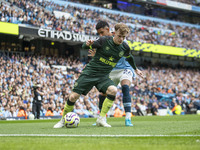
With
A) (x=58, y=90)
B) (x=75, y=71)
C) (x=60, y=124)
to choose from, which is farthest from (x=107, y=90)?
(x=75, y=71)

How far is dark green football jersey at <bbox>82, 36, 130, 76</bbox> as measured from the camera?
6.17 metres

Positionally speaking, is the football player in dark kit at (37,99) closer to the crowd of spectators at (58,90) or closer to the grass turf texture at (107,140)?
the crowd of spectators at (58,90)

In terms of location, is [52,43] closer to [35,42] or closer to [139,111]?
[35,42]

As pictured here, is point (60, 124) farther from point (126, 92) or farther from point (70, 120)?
point (126, 92)

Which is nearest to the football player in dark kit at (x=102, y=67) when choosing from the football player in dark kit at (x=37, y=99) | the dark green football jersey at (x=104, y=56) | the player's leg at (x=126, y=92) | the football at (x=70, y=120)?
the dark green football jersey at (x=104, y=56)

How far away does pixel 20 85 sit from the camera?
19.2 m

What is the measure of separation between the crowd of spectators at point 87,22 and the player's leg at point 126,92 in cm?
1651

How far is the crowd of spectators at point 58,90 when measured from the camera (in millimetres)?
18281

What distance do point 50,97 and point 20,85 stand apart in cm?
200

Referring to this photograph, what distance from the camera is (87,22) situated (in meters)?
28.3

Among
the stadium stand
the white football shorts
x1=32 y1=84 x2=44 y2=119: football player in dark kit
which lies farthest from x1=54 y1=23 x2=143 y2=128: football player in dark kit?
the stadium stand

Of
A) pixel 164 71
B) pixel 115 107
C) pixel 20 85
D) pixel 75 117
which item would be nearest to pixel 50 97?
pixel 20 85

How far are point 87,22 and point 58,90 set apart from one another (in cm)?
938

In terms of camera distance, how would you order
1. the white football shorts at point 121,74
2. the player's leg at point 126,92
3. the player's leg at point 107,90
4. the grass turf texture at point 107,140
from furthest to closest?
1. the white football shorts at point 121,74
2. the player's leg at point 126,92
3. the player's leg at point 107,90
4. the grass turf texture at point 107,140
